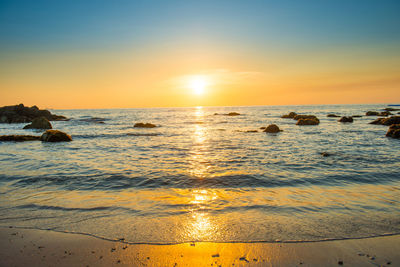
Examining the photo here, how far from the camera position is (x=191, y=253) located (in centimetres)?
383

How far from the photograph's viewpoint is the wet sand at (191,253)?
11.8 ft

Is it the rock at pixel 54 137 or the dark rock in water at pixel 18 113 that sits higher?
the dark rock in water at pixel 18 113

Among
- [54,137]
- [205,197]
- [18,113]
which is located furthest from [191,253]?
[18,113]

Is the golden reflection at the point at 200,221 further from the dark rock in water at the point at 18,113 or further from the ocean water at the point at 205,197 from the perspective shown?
the dark rock in water at the point at 18,113

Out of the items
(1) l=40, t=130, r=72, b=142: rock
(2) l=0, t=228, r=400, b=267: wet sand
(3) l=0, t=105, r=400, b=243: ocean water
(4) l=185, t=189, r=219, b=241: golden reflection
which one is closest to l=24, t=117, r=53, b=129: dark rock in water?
(1) l=40, t=130, r=72, b=142: rock

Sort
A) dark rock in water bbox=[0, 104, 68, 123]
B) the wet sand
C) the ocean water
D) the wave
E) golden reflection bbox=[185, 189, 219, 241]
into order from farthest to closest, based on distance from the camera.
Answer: dark rock in water bbox=[0, 104, 68, 123] < the wave < the ocean water < golden reflection bbox=[185, 189, 219, 241] < the wet sand

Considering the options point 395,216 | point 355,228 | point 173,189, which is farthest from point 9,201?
point 395,216

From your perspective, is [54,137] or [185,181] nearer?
[185,181]

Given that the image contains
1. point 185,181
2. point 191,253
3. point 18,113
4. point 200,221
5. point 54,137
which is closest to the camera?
point 191,253

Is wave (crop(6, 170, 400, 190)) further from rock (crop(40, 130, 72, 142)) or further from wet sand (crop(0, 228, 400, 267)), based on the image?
rock (crop(40, 130, 72, 142))

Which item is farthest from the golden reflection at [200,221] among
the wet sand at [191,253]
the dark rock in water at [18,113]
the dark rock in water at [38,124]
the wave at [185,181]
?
the dark rock in water at [18,113]

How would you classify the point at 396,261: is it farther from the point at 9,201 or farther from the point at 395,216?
the point at 9,201

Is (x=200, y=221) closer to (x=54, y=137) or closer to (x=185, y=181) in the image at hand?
(x=185, y=181)

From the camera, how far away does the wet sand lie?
3588 millimetres
